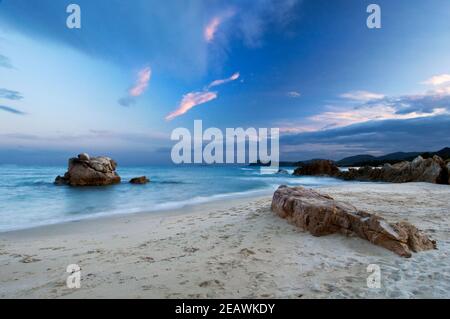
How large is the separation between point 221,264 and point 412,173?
28.0 meters

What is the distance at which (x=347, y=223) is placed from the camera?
5891mm

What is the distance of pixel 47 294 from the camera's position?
3760 mm

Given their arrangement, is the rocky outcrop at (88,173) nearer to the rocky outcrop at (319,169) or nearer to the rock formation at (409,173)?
the rock formation at (409,173)

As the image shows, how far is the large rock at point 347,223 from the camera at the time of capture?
5.13 meters

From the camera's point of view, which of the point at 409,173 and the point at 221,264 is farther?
the point at 409,173

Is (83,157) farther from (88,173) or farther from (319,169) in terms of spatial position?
(319,169)

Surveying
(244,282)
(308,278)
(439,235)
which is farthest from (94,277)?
(439,235)

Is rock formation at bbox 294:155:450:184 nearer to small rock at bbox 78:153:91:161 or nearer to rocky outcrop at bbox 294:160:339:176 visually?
rocky outcrop at bbox 294:160:339:176

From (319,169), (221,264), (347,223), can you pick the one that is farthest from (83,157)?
(319,169)

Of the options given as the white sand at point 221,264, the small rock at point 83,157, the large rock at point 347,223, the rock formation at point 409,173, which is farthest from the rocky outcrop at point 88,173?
the rock formation at point 409,173

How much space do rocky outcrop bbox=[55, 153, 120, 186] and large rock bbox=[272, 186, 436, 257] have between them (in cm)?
2455

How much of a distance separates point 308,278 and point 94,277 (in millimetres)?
3411

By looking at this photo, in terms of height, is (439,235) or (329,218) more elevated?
(329,218)
